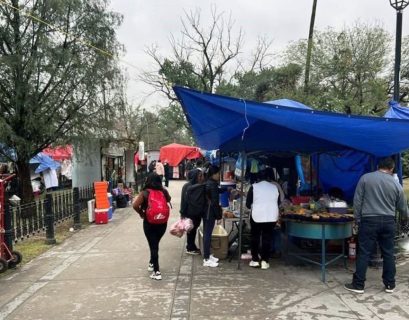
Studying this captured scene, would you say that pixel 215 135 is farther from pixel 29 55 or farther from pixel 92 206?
pixel 29 55

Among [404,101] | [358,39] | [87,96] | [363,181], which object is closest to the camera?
[363,181]

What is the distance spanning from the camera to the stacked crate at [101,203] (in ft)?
41.7

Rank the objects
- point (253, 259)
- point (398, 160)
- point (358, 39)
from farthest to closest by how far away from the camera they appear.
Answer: point (358, 39) → point (398, 160) → point (253, 259)

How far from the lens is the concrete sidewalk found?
5.10 metres

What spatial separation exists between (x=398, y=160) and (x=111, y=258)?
215 inches

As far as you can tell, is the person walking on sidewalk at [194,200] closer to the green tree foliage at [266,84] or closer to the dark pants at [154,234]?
the dark pants at [154,234]

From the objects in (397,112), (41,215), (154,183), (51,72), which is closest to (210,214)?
(154,183)

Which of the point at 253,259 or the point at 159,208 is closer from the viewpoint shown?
the point at 159,208

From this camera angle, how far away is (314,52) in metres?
18.4

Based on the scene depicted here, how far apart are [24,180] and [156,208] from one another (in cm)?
859

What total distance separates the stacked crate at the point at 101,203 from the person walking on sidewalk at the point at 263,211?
6.66 m

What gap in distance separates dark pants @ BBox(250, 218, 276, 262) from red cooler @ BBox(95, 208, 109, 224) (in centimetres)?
665

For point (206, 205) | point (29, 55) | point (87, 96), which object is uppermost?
point (29, 55)

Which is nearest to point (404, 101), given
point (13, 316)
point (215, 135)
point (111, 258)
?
point (215, 135)
